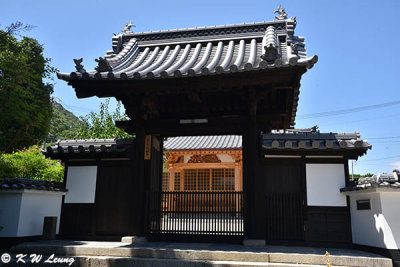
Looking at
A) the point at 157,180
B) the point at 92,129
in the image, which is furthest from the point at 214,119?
the point at 92,129

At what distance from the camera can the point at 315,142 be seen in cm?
704

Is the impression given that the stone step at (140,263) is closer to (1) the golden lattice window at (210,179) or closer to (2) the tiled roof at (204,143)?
(2) the tiled roof at (204,143)

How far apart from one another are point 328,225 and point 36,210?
702cm

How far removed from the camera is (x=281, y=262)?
225 inches

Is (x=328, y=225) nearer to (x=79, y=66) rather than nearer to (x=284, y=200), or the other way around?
(x=284, y=200)

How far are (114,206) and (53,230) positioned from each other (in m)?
1.58

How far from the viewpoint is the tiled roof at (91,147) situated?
8.00 metres

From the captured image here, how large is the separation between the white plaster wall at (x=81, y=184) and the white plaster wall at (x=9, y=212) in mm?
1458

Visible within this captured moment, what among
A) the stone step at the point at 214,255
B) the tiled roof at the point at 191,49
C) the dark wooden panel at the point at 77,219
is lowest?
the stone step at the point at 214,255

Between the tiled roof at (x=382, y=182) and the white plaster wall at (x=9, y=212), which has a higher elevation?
the tiled roof at (x=382, y=182)

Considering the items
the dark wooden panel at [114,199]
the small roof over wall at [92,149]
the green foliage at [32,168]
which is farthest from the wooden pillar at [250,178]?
the green foliage at [32,168]

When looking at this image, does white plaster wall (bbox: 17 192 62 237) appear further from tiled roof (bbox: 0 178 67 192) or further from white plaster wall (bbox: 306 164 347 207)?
white plaster wall (bbox: 306 164 347 207)

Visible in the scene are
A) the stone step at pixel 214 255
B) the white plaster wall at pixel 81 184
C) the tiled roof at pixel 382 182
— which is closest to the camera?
the stone step at pixel 214 255

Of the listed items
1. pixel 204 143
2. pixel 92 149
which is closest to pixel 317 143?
pixel 92 149
